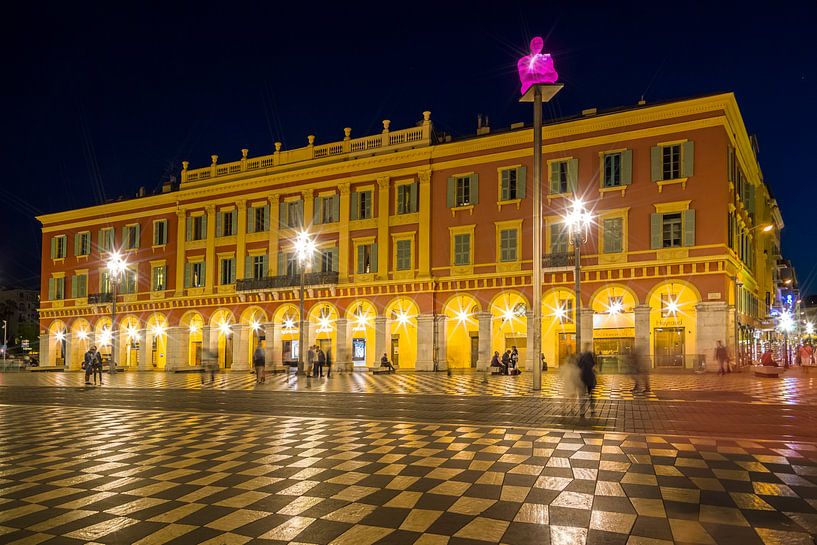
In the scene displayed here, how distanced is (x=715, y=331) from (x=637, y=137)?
1087cm

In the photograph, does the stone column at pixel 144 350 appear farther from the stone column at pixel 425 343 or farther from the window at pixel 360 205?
the stone column at pixel 425 343

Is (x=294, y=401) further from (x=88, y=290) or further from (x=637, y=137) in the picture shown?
(x=88, y=290)

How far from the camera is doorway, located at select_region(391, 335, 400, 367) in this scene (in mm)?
40156

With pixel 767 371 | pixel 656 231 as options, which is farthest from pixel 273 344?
pixel 767 371

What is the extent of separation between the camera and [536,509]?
641 cm

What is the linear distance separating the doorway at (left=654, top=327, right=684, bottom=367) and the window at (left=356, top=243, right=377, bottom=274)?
1751 centimetres

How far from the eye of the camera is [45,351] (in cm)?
5478

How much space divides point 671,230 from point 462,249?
11.9 metres

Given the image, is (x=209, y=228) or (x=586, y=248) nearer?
(x=586, y=248)

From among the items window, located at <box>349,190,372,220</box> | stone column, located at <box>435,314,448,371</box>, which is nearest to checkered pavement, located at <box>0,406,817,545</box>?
stone column, located at <box>435,314,448,371</box>

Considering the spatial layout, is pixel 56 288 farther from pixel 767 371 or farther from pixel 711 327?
pixel 767 371

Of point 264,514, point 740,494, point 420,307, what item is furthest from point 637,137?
point 264,514

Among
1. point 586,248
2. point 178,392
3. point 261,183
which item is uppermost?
point 261,183

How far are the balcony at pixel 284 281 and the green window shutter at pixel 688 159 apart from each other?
71.8ft
